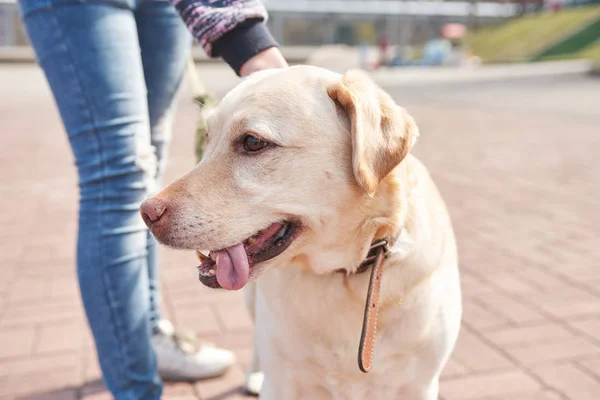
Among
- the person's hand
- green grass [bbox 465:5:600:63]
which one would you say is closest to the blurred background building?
green grass [bbox 465:5:600:63]

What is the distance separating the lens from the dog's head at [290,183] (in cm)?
180

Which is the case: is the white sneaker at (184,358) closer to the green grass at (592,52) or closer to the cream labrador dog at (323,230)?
the cream labrador dog at (323,230)

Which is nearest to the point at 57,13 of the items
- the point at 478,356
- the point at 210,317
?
the point at 210,317

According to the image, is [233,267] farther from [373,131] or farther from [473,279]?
[473,279]

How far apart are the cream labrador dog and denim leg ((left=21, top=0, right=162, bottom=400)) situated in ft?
1.01

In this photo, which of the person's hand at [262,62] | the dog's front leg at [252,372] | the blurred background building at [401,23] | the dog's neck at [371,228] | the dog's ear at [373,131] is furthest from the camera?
the blurred background building at [401,23]

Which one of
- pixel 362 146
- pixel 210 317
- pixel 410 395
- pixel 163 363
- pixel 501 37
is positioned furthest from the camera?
pixel 501 37

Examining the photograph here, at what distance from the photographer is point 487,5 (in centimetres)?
5734

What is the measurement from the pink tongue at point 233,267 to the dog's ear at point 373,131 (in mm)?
390

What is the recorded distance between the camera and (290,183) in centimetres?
185

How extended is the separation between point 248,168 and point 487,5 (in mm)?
60416

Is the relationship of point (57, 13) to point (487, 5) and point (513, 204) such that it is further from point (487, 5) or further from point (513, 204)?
point (487, 5)

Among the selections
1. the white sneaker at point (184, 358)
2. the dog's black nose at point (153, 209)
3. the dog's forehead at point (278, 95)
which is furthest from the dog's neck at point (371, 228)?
the white sneaker at point (184, 358)

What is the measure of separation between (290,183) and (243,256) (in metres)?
0.25
